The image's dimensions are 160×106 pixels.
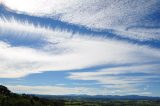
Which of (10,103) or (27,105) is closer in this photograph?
(10,103)

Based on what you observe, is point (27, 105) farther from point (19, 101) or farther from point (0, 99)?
point (0, 99)

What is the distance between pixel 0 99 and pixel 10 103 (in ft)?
22.1

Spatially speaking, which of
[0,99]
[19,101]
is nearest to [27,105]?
[19,101]

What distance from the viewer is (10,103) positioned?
174 m

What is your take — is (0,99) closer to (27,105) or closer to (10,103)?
(10,103)

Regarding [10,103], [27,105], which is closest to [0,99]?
[10,103]

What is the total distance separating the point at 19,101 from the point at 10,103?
1002 cm

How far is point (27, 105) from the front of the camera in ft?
618

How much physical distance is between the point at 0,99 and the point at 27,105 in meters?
20.6

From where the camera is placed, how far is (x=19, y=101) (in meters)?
184

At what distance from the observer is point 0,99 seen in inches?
6880
